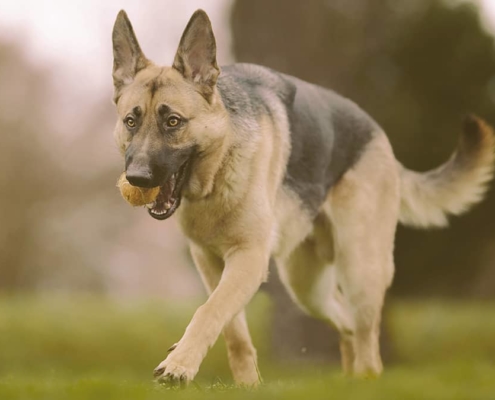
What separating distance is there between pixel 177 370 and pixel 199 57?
1.79 metres

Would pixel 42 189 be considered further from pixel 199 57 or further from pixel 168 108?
pixel 168 108

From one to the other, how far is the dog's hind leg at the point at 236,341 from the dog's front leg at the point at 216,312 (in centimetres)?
39

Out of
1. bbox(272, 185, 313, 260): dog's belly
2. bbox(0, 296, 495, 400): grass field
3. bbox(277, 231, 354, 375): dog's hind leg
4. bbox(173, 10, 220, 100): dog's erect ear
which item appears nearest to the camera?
bbox(173, 10, 220, 100): dog's erect ear

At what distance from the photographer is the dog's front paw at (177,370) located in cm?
447

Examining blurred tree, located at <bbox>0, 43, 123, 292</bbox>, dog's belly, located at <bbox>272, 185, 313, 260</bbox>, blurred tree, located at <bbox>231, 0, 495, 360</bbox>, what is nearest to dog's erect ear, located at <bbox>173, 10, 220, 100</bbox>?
dog's belly, located at <bbox>272, 185, 313, 260</bbox>

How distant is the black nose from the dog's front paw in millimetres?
887

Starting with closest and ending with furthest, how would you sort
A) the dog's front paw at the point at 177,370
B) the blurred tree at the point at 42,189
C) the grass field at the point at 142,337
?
the dog's front paw at the point at 177,370
the grass field at the point at 142,337
the blurred tree at the point at 42,189

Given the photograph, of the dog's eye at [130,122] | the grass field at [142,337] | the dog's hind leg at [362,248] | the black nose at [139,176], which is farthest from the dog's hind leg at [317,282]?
the black nose at [139,176]

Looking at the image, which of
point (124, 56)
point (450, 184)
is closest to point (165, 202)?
point (124, 56)

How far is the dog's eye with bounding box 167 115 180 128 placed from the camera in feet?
16.2

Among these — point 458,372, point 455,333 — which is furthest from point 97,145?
Result: point 458,372

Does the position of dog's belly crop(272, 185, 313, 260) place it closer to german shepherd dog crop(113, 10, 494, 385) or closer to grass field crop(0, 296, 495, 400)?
german shepherd dog crop(113, 10, 494, 385)

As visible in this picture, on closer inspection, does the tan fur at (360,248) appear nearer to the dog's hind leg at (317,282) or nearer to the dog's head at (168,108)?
the dog's hind leg at (317,282)

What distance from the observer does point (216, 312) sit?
4.83 meters
